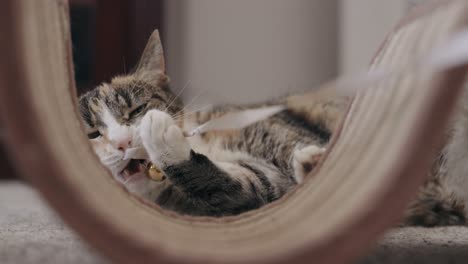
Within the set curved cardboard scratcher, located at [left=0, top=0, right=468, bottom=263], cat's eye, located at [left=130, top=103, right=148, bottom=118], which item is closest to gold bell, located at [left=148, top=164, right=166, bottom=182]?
cat's eye, located at [left=130, top=103, right=148, bottom=118]

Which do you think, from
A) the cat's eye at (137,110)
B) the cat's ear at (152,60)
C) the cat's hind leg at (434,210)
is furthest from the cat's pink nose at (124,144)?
the cat's hind leg at (434,210)

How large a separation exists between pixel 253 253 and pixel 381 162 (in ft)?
0.43

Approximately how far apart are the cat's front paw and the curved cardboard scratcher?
352 millimetres

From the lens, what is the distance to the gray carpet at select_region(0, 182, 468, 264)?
665 mm

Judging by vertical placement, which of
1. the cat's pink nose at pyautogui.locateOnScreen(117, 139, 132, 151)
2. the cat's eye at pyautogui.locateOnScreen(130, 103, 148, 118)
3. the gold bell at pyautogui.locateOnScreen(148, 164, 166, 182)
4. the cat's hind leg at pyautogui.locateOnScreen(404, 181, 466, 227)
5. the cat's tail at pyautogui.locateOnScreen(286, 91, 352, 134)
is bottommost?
the cat's hind leg at pyautogui.locateOnScreen(404, 181, 466, 227)

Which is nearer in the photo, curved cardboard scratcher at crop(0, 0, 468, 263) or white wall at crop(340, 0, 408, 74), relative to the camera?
curved cardboard scratcher at crop(0, 0, 468, 263)

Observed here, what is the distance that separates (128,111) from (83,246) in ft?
1.30

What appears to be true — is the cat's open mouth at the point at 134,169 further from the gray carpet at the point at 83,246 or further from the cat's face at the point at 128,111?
the gray carpet at the point at 83,246

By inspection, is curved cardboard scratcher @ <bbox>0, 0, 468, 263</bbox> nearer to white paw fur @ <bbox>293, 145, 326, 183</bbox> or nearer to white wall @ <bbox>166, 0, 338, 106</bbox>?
white paw fur @ <bbox>293, 145, 326, 183</bbox>

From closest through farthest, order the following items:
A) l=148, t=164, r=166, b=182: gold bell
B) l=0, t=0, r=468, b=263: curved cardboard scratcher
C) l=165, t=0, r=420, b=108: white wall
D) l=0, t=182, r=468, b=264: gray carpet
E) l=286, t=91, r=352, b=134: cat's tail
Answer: l=0, t=0, r=468, b=263: curved cardboard scratcher
l=0, t=182, r=468, b=264: gray carpet
l=148, t=164, r=166, b=182: gold bell
l=286, t=91, r=352, b=134: cat's tail
l=165, t=0, r=420, b=108: white wall

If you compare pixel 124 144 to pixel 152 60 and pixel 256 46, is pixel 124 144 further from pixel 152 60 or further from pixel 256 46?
pixel 256 46

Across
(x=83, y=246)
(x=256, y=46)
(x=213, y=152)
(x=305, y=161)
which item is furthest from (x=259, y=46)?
(x=83, y=246)

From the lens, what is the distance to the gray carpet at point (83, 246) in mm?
665

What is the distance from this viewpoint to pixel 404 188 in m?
0.40
